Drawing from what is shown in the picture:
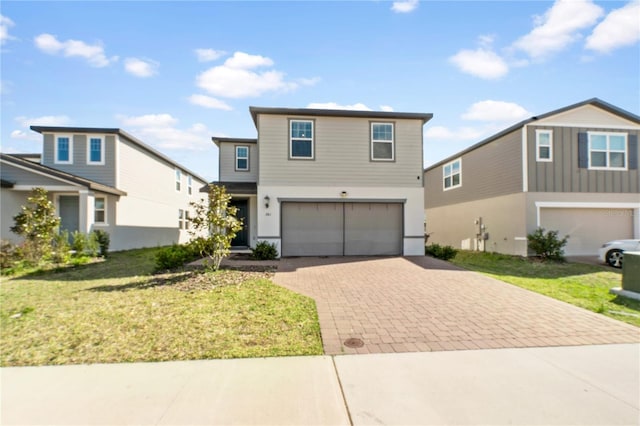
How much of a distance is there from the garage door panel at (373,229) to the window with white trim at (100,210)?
1156 cm

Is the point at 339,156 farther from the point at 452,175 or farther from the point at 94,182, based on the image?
the point at 94,182

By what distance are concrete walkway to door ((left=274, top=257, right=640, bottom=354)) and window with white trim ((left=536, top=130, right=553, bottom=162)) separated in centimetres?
807

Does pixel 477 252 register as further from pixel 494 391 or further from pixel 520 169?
pixel 494 391

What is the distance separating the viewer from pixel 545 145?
13.0 metres

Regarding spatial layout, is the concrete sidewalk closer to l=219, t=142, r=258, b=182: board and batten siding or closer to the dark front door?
the dark front door

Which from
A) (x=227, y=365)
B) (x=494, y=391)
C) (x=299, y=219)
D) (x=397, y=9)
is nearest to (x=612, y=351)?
(x=494, y=391)

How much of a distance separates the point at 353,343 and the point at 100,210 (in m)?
15.0

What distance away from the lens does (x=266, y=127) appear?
39.5 feet

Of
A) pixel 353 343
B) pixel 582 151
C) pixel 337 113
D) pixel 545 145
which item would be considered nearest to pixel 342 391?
pixel 353 343

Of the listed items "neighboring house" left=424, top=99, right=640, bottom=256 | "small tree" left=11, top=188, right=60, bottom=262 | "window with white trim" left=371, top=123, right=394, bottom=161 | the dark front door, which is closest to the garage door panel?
"window with white trim" left=371, top=123, right=394, bottom=161

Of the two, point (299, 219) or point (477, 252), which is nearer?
point (299, 219)

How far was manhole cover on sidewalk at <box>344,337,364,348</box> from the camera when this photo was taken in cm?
401

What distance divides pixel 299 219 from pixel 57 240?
27.3ft

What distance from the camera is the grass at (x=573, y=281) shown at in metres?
5.75
